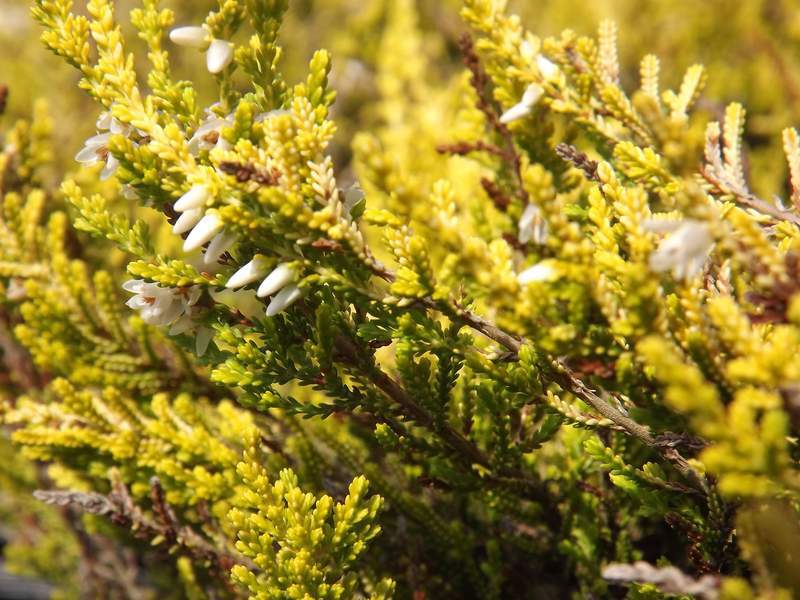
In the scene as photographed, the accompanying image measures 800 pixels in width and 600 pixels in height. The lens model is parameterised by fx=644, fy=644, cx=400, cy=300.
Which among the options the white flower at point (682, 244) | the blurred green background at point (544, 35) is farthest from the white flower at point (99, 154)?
the blurred green background at point (544, 35)

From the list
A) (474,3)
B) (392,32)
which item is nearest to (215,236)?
(474,3)

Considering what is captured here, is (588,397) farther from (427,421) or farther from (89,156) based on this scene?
(89,156)

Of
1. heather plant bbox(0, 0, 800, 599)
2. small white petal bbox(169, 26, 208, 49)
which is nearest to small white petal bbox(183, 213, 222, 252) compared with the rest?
heather plant bbox(0, 0, 800, 599)

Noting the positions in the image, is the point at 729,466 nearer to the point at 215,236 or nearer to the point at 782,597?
the point at 782,597

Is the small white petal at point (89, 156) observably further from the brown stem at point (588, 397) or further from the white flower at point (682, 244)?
the white flower at point (682, 244)

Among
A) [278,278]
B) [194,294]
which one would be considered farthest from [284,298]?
[194,294]

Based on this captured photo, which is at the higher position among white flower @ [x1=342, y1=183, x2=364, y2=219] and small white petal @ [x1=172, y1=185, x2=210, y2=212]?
small white petal @ [x1=172, y1=185, x2=210, y2=212]

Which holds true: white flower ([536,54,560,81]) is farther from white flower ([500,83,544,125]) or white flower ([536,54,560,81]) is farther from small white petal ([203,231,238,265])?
small white petal ([203,231,238,265])
